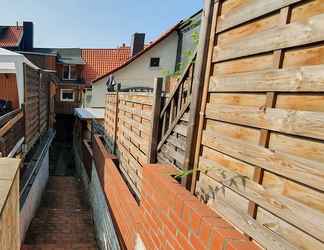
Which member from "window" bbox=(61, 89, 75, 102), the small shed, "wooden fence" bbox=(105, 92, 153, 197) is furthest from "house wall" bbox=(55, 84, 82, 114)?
"wooden fence" bbox=(105, 92, 153, 197)

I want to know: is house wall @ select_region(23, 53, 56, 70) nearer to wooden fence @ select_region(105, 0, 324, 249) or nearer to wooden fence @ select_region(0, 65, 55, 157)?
wooden fence @ select_region(0, 65, 55, 157)

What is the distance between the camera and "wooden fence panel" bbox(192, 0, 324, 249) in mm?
1073

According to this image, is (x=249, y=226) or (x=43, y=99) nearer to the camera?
(x=249, y=226)

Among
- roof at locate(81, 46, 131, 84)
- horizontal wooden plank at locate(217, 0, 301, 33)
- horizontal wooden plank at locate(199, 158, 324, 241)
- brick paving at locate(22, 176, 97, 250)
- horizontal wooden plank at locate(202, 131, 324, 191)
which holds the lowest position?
brick paving at locate(22, 176, 97, 250)

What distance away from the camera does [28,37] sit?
2206 centimetres

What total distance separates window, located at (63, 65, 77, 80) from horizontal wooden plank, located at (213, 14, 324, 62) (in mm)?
21342

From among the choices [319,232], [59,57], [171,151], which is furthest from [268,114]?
[59,57]

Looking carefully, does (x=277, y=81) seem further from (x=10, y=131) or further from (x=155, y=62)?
(x=155, y=62)

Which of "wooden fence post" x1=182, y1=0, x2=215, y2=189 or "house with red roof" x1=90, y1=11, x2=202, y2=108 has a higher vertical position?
"house with red roof" x1=90, y1=11, x2=202, y2=108

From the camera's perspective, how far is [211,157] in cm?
185

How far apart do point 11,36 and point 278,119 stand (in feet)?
87.1

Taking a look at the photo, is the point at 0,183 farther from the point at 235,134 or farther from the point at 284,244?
the point at 284,244

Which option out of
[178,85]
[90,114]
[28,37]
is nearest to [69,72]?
[28,37]

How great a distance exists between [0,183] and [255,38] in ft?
6.65
